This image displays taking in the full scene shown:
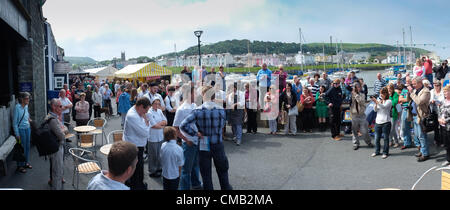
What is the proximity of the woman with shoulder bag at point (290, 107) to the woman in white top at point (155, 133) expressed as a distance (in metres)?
5.32

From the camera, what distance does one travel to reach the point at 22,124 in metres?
7.30

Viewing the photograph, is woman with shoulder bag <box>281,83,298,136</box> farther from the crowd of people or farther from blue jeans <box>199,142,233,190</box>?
blue jeans <box>199,142,233,190</box>

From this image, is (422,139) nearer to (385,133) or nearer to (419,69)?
(385,133)

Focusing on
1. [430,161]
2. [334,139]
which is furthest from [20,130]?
[430,161]

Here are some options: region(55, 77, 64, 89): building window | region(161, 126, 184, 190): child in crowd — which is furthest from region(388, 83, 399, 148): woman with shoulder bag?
region(55, 77, 64, 89): building window

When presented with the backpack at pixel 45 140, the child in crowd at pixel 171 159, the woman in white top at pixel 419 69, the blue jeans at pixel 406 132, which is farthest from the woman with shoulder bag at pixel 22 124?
the woman in white top at pixel 419 69

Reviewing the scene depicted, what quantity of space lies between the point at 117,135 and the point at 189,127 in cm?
271

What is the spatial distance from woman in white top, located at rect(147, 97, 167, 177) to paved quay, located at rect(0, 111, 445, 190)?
266 millimetres

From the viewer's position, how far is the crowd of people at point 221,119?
5.32 metres

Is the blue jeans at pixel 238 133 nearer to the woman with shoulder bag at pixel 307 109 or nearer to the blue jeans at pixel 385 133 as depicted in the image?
the woman with shoulder bag at pixel 307 109

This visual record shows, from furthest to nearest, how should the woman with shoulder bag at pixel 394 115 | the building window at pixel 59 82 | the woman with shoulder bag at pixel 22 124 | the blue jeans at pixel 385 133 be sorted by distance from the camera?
the building window at pixel 59 82
the woman with shoulder bag at pixel 394 115
the blue jeans at pixel 385 133
the woman with shoulder bag at pixel 22 124

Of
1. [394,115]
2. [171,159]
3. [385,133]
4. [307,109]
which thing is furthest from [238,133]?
[171,159]
